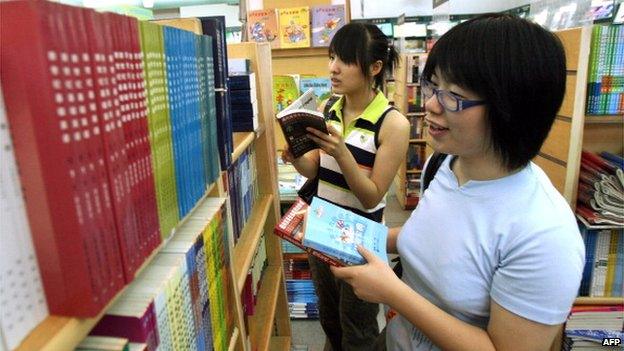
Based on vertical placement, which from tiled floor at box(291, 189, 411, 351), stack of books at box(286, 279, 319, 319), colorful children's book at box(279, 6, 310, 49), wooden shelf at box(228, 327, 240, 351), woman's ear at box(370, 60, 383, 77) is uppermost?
colorful children's book at box(279, 6, 310, 49)

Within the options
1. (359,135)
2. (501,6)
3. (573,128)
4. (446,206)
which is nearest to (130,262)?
(446,206)

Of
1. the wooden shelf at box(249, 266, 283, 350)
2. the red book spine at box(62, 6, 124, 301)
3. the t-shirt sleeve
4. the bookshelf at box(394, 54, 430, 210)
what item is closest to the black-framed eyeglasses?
the t-shirt sleeve

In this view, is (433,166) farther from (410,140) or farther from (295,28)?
(410,140)

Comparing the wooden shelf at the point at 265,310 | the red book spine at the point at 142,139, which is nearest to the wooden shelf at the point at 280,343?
the wooden shelf at the point at 265,310

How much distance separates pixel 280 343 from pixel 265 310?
44 centimetres

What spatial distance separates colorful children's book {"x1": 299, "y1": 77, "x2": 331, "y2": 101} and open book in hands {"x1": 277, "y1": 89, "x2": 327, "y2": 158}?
4.20ft

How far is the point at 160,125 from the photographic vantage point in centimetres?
67

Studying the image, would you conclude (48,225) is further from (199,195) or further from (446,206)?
(446,206)

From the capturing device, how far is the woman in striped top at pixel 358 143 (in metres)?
1.49

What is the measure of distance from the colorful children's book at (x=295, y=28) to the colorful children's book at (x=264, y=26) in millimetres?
61

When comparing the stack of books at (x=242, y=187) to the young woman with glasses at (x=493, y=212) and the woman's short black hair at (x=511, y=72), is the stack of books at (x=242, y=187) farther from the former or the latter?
the woman's short black hair at (x=511, y=72)

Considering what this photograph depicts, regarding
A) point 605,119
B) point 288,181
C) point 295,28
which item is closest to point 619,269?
point 605,119

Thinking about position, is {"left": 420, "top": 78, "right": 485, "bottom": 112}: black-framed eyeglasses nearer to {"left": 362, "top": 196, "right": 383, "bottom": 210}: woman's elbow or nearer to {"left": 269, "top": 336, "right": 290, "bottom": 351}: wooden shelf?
{"left": 362, "top": 196, "right": 383, "bottom": 210}: woman's elbow

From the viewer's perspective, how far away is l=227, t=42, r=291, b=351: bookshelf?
1.56m
